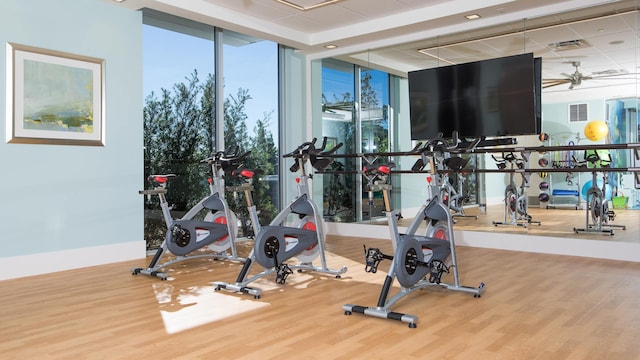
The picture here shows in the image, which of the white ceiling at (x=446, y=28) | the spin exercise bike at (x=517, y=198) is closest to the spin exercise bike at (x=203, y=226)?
the white ceiling at (x=446, y=28)

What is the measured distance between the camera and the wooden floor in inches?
101

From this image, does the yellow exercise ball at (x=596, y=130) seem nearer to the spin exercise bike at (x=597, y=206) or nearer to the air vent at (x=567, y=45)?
the spin exercise bike at (x=597, y=206)

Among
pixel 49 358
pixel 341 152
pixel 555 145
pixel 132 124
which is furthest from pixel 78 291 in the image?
pixel 555 145

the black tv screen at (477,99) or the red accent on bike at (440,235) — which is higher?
the black tv screen at (477,99)

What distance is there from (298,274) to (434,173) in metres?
1.54

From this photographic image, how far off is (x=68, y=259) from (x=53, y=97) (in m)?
1.53

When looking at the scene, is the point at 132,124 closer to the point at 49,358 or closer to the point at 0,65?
the point at 0,65

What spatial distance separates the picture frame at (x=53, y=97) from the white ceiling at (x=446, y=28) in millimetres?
895

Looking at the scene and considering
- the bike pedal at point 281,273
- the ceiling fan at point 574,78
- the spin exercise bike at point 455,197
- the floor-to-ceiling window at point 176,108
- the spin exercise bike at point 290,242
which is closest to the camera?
the spin exercise bike at point 290,242

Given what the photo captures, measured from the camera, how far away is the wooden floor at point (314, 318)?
8.39 ft

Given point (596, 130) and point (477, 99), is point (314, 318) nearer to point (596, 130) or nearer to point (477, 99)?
point (477, 99)

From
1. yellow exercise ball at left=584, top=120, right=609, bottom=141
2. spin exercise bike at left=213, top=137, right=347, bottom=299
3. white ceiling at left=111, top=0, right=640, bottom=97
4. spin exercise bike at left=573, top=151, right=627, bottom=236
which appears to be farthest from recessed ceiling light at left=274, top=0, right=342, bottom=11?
spin exercise bike at left=573, top=151, right=627, bottom=236

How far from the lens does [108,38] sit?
523 centimetres

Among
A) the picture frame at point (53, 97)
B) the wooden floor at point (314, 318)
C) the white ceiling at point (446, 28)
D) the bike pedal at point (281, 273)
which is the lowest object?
the wooden floor at point (314, 318)
